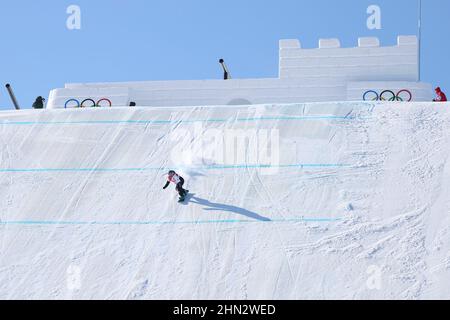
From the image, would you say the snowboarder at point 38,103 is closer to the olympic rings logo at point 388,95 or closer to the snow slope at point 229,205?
the snow slope at point 229,205

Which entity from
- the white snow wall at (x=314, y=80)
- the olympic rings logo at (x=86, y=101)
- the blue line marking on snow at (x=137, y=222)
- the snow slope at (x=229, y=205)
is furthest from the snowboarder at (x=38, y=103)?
the blue line marking on snow at (x=137, y=222)

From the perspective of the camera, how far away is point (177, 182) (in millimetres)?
14281

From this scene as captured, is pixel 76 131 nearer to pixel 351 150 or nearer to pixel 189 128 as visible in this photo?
pixel 189 128

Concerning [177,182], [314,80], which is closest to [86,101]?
[314,80]

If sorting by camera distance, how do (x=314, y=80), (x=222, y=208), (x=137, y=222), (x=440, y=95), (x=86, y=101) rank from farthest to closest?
(x=86, y=101) → (x=314, y=80) → (x=440, y=95) → (x=222, y=208) → (x=137, y=222)

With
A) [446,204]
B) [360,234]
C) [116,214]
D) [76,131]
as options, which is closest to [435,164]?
[446,204]

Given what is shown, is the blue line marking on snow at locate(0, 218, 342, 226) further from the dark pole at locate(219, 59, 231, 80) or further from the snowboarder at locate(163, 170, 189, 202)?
the dark pole at locate(219, 59, 231, 80)

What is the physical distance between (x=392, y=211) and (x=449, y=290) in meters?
2.02

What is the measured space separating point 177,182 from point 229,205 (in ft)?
3.20

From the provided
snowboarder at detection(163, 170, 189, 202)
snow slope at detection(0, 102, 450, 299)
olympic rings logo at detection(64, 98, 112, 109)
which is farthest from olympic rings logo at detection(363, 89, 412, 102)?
snowboarder at detection(163, 170, 189, 202)

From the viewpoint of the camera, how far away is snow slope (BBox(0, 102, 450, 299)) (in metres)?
12.3

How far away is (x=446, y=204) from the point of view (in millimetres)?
13414

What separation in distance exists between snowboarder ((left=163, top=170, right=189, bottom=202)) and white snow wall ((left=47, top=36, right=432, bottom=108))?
25.6 feet

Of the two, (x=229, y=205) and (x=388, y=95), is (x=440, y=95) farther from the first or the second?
(x=229, y=205)
